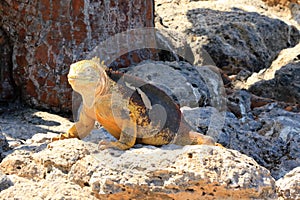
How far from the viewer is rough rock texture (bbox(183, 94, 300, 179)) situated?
4.81 meters

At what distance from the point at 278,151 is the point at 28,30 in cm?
254

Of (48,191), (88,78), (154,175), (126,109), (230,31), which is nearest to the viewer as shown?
(154,175)

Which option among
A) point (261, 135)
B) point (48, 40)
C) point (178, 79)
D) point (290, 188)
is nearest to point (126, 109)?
point (290, 188)

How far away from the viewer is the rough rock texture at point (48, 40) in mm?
5930

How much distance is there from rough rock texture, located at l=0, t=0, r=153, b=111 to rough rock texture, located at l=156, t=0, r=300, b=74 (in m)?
1.70

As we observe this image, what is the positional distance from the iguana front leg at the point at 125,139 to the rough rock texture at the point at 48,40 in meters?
2.28

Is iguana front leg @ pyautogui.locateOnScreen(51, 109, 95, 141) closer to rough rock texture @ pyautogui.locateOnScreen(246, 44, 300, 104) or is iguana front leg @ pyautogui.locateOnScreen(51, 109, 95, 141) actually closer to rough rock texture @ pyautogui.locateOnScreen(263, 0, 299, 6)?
rough rock texture @ pyautogui.locateOnScreen(246, 44, 300, 104)

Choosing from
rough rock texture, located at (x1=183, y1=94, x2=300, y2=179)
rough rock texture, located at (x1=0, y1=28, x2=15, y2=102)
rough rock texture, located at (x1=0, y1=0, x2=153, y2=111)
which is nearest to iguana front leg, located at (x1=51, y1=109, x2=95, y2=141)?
rough rock texture, located at (x1=183, y1=94, x2=300, y2=179)

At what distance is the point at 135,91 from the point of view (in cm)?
391

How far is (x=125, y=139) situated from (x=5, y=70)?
2671 mm

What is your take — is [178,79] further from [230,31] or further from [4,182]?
[4,182]

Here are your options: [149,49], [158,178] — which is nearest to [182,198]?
[158,178]

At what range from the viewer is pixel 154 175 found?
3393 mm

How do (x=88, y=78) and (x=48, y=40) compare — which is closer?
(x=88, y=78)
